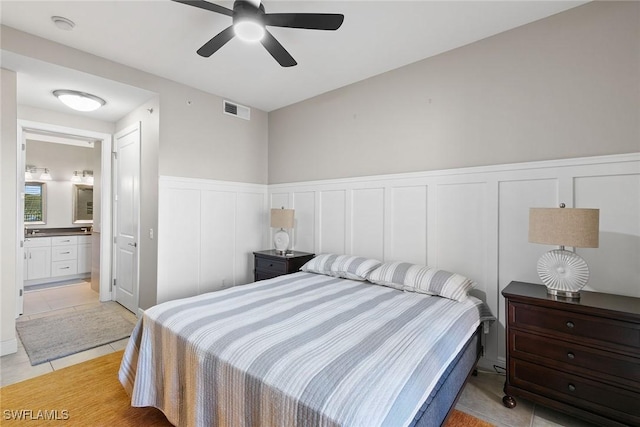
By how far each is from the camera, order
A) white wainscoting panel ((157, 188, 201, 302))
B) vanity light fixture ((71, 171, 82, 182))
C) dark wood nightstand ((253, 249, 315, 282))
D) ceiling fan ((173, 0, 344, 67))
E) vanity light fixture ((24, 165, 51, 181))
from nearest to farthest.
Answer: ceiling fan ((173, 0, 344, 67)) < white wainscoting panel ((157, 188, 201, 302)) < dark wood nightstand ((253, 249, 315, 282)) < vanity light fixture ((24, 165, 51, 181)) < vanity light fixture ((71, 171, 82, 182))

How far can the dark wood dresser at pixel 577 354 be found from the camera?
1.63 m

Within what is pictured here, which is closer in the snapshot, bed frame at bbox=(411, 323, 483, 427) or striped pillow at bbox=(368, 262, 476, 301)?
bed frame at bbox=(411, 323, 483, 427)

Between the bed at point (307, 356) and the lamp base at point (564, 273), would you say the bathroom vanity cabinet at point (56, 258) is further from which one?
the lamp base at point (564, 273)

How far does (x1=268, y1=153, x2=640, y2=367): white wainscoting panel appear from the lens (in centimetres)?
202

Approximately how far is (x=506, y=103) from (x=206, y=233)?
349 cm

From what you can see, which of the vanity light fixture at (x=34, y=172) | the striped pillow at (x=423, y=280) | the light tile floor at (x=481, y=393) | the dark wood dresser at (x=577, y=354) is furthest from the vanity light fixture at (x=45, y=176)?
the dark wood dresser at (x=577, y=354)

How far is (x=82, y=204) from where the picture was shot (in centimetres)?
604

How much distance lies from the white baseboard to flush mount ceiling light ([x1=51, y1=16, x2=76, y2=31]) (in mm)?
2807

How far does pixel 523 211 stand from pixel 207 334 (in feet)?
8.11

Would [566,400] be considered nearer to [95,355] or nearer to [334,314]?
[334,314]

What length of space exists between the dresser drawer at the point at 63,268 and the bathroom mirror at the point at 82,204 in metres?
0.96

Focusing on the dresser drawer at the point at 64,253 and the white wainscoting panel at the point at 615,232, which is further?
the dresser drawer at the point at 64,253

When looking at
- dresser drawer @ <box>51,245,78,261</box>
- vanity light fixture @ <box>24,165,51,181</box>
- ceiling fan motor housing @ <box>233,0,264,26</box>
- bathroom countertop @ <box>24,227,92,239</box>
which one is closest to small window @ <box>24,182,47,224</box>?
vanity light fixture @ <box>24,165,51,181</box>

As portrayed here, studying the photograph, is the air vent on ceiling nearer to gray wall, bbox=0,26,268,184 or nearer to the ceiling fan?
gray wall, bbox=0,26,268,184
